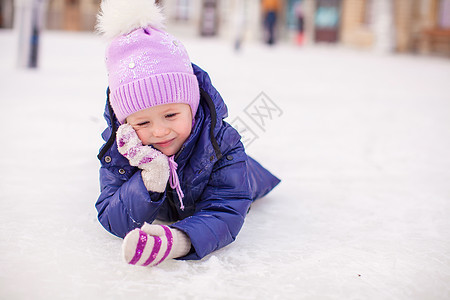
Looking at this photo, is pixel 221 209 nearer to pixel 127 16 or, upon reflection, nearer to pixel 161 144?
pixel 161 144

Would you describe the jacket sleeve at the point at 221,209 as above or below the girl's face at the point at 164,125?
below

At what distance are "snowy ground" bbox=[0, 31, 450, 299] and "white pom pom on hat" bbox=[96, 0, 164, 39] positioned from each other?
0.63 m

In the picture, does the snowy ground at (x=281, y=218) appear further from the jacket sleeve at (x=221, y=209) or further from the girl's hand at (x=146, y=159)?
the girl's hand at (x=146, y=159)

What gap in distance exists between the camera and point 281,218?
1688mm

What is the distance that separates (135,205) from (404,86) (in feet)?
20.9

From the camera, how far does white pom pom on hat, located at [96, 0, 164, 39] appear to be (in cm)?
142

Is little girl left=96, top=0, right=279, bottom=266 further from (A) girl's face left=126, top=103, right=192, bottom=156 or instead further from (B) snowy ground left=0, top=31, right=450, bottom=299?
(B) snowy ground left=0, top=31, right=450, bottom=299

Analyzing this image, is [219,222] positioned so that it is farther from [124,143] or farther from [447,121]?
[447,121]

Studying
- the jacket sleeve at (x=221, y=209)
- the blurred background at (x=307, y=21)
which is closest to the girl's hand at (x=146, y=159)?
the jacket sleeve at (x=221, y=209)

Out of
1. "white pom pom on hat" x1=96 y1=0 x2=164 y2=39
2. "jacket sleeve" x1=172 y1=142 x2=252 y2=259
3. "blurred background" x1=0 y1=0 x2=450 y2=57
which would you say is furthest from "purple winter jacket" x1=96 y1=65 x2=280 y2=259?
"blurred background" x1=0 y1=0 x2=450 y2=57

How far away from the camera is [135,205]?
4.30 feet

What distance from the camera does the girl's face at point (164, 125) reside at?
4.43 feet

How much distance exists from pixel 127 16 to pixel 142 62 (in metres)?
0.17

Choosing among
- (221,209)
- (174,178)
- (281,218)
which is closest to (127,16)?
(174,178)
